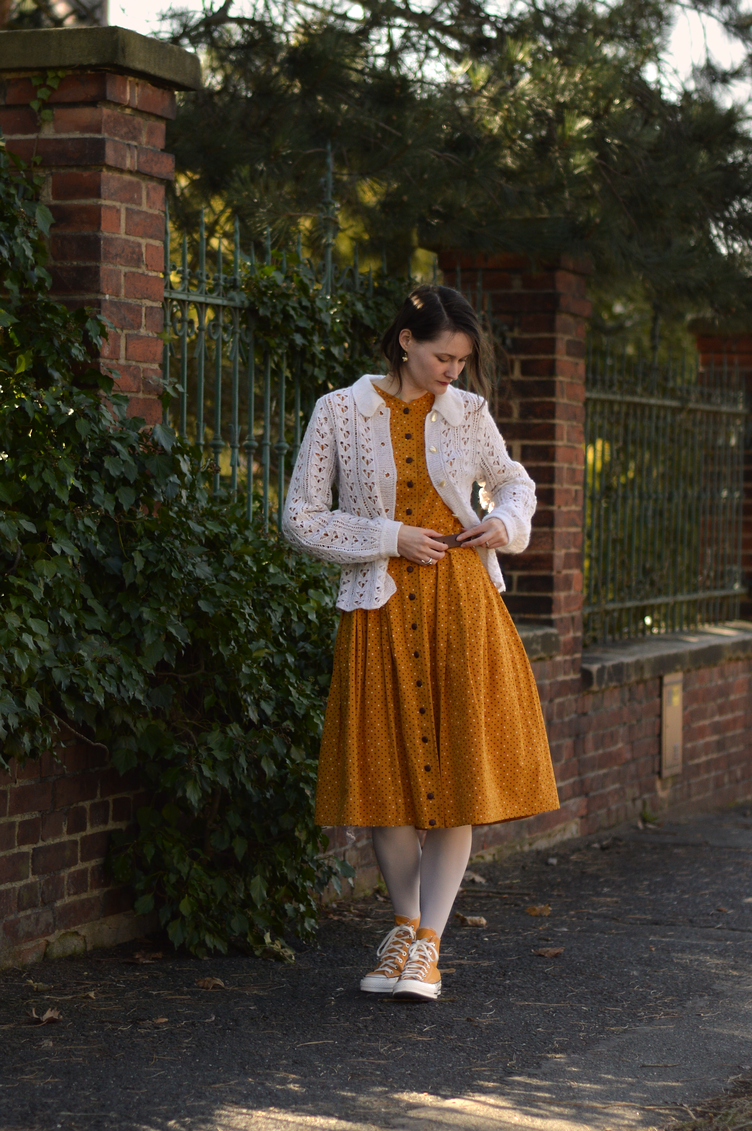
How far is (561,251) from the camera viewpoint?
20.1 feet

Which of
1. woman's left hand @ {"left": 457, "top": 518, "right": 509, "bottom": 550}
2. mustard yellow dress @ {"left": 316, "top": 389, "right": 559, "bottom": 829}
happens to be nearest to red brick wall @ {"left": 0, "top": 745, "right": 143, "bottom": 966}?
mustard yellow dress @ {"left": 316, "top": 389, "right": 559, "bottom": 829}

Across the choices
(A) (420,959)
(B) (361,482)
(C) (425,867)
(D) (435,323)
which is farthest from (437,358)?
(A) (420,959)

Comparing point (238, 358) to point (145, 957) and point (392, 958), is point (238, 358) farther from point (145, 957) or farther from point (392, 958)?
point (392, 958)

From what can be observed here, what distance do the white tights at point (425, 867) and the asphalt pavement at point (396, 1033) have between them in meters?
0.24

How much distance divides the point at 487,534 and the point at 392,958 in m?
1.13

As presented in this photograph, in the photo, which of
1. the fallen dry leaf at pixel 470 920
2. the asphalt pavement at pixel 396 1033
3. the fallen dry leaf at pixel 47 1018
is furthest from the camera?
the fallen dry leaf at pixel 470 920

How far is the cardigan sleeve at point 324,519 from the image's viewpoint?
153 inches

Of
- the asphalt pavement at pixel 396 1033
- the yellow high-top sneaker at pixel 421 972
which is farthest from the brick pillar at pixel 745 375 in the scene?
the yellow high-top sneaker at pixel 421 972

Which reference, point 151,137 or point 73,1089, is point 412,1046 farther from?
point 151,137

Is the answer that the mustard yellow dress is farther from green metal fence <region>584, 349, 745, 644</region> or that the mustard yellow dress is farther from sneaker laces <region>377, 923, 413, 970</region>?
green metal fence <region>584, 349, 745, 644</region>

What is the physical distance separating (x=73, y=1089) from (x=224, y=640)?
136 cm

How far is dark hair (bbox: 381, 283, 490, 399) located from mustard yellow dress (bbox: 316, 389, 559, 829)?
145 millimetres

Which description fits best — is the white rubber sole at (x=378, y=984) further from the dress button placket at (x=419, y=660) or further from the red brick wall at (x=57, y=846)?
the red brick wall at (x=57, y=846)

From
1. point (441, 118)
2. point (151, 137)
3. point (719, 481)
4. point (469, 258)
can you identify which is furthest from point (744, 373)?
point (151, 137)
